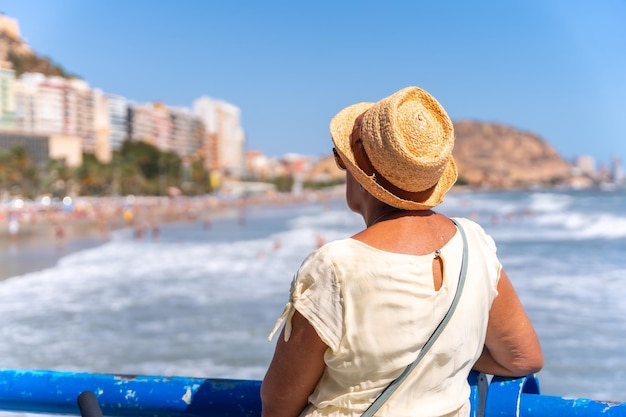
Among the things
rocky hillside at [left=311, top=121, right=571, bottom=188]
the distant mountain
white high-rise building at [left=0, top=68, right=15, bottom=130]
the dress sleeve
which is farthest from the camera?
rocky hillside at [left=311, top=121, right=571, bottom=188]

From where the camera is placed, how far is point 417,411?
1.13 m

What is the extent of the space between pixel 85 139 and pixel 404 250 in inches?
4057

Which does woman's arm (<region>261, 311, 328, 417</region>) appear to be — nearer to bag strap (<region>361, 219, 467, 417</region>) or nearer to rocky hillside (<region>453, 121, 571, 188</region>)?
bag strap (<region>361, 219, 467, 417</region>)

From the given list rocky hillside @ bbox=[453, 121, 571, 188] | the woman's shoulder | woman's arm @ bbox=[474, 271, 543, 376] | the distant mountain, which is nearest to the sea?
woman's arm @ bbox=[474, 271, 543, 376]

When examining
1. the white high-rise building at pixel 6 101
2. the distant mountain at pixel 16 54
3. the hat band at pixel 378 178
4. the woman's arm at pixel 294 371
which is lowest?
the woman's arm at pixel 294 371

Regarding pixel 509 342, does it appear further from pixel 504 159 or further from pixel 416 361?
pixel 504 159

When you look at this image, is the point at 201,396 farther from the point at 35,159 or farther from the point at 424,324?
the point at 35,159

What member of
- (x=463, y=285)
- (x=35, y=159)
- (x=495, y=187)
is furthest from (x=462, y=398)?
(x=495, y=187)

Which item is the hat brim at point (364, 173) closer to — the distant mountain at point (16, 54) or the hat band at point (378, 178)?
the hat band at point (378, 178)

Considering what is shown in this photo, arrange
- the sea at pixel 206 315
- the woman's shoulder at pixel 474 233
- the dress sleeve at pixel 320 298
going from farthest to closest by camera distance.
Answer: the sea at pixel 206 315
the woman's shoulder at pixel 474 233
the dress sleeve at pixel 320 298

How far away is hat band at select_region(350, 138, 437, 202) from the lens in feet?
3.68

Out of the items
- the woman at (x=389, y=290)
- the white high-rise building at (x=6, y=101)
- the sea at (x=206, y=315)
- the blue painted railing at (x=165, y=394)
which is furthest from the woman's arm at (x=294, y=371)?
the white high-rise building at (x=6, y=101)

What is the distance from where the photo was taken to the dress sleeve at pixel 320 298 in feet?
3.43

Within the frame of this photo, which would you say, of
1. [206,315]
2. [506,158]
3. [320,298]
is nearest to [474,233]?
[320,298]
